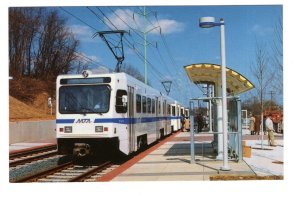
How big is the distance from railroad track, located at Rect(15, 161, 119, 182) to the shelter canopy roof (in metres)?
4.18

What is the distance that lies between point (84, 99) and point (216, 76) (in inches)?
180

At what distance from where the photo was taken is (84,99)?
13.5m

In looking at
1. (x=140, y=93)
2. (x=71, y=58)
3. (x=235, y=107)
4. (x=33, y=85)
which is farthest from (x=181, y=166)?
(x=33, y=85)

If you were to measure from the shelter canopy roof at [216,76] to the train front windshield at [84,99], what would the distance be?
2946 millimetres

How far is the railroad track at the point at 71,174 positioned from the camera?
38.2 feet

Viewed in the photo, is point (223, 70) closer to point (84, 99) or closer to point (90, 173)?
point (84, 99)

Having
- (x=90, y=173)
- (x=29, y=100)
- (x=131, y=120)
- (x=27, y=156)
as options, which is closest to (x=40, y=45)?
(x=27, y=156)

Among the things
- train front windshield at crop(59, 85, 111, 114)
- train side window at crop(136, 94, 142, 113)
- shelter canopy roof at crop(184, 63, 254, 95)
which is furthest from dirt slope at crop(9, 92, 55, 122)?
shelter canopy roof at crop(184, 63, 254, 95)

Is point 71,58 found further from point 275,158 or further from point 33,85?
point 275,158

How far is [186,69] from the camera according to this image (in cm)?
1434

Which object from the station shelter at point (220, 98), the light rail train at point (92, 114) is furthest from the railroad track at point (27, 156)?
the station shelter at point (220, 98)

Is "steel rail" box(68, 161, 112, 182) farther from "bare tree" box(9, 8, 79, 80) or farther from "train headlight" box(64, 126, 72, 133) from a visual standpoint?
"bare tree" box(9, 8, 79, 80)

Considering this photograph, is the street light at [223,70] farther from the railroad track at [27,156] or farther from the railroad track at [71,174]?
the railroad track at [27,156]

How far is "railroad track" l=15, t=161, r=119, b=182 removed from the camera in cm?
1163
